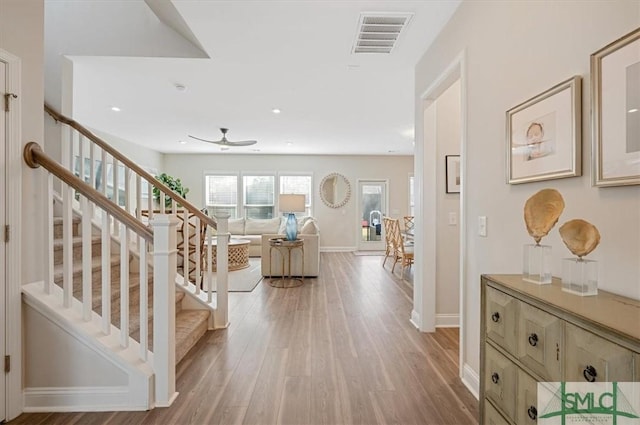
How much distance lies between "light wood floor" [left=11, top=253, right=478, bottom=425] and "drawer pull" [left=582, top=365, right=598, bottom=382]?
1.13 metres

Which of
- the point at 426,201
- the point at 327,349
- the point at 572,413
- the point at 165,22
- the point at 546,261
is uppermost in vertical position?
the point at 165,22

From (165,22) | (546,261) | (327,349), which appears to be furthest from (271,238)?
(546,261)

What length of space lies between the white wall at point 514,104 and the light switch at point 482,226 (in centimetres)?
4

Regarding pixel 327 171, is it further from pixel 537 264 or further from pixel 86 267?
pixel 537 264

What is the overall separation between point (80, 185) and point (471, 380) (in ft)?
8.87

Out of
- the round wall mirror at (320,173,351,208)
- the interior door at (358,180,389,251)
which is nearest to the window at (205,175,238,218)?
the round wall mirror at (320,173,351,208)

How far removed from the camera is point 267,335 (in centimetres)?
289

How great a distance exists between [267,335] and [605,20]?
2983 millimetres

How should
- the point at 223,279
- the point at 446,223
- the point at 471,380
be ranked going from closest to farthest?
the point at 471,380 → the point at 223,279 → the point at 446,223

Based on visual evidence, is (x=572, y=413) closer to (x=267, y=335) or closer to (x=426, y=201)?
(x=426, y=201)

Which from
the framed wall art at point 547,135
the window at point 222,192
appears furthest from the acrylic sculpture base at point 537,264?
the window at point 222,192

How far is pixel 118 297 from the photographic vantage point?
2.40 m

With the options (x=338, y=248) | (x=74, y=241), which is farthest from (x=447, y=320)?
(x=338, y=248)

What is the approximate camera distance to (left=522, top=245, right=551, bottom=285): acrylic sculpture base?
4.15 ft
